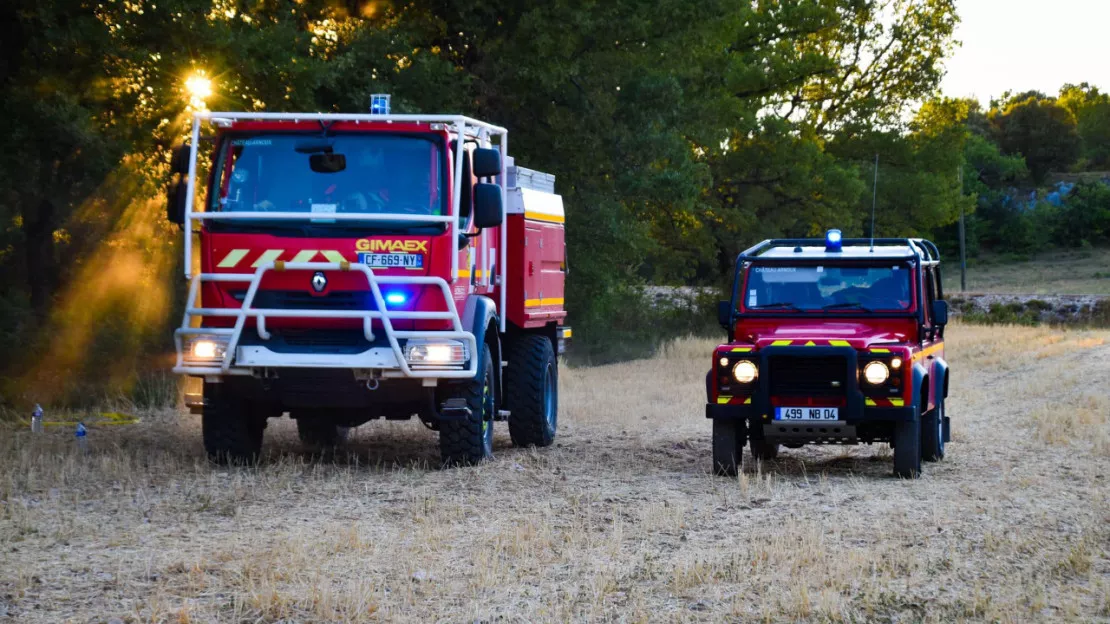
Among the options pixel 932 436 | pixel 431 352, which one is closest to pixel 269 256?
pixel 431 352

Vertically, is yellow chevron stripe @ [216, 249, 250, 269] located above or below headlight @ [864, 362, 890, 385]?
above

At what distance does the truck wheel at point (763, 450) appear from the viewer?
13.5 meters

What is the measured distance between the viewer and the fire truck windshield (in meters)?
11.8

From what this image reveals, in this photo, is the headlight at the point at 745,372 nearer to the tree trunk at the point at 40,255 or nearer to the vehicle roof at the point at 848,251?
the vehicle roof at the point at 848,251

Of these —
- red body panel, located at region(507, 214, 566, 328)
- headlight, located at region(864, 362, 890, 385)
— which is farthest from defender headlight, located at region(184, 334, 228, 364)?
headlight, located at region(864, 362, 890, 385)

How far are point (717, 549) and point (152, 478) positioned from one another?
508cm

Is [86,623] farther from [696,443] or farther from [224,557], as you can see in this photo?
[696,443]

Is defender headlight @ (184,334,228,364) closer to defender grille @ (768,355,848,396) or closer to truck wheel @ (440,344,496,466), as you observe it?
truck wheel @ (440,344,496,466)

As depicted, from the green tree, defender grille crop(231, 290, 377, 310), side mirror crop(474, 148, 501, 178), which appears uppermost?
the green tree

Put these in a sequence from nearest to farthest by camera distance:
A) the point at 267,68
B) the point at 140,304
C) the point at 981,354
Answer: the point at 267,68, the point at 140,304, the point at 981,354

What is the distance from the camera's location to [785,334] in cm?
1229

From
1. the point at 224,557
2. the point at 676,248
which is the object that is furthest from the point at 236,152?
the point at 676,248

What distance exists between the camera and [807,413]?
11.7m

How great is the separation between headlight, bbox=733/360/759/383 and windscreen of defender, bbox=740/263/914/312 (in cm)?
121
